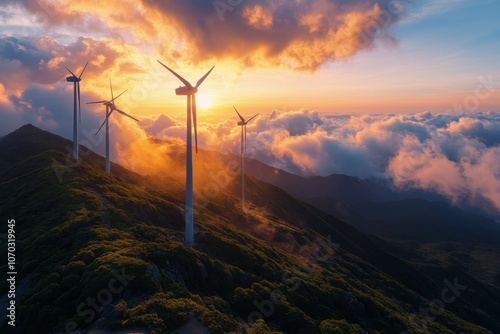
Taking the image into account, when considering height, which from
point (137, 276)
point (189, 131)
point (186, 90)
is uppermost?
point (186, 90)

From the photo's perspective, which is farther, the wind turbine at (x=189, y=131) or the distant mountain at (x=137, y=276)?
the wind turbine at (x=189, y=131)

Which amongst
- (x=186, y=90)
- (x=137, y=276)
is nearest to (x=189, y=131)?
(x=186, y=90)

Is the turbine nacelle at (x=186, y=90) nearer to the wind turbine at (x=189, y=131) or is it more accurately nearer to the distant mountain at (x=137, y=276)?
the wind turbine at (x=189, y=131)

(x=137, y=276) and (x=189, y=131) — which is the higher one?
(x=189, y=131)

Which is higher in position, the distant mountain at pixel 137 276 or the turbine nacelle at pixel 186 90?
the turbine nacelle at pixel 186 90

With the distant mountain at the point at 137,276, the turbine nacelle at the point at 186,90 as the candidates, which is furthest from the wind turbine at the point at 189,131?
the distant mountain at the point at 137,276

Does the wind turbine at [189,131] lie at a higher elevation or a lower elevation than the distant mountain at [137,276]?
higher

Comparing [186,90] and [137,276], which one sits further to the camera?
[186,90]

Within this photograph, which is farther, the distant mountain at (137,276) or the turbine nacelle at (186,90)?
the turbine nacelle at (186,90)

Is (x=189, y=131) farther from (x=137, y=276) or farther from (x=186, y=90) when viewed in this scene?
(x=137, y=276)

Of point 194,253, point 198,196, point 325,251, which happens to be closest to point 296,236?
point 325,251

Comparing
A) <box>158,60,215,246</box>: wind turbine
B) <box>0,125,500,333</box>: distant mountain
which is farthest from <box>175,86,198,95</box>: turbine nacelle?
<box>0,125,500,333</box>: distant mountain

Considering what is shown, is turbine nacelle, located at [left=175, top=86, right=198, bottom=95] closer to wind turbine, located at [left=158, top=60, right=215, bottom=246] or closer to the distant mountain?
wind turbine, located at [left=158, top=60, right=215, bottom=246]
